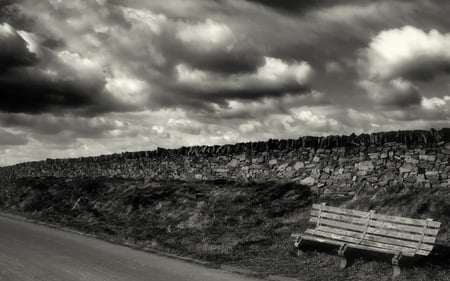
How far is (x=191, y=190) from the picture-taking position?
14539mm

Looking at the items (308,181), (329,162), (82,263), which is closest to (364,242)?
(329,162)

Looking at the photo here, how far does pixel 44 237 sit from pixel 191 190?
498cm

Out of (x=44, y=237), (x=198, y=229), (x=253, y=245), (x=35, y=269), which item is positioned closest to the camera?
(x=35, y=269)

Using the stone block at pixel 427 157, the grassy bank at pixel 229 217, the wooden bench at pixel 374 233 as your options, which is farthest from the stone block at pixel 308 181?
the stone block at pixel 427 157

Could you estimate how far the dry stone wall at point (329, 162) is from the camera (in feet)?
35.6

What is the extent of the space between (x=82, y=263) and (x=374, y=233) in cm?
541

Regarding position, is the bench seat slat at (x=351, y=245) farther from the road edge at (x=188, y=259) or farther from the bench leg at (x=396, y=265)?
the road edge at (x=188, y=259)

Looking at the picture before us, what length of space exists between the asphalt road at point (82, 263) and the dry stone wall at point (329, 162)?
5.17 m

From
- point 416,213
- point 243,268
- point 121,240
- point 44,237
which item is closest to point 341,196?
point 416,213

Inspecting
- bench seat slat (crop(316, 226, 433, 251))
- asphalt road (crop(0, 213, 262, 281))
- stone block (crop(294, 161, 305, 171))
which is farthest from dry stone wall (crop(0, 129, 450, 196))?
asphalt road (crop(0, 213, 262, 281))

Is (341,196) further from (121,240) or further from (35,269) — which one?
(35,269)

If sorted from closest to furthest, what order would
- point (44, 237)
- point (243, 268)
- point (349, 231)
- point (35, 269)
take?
point (35, 269), point (243, 268), point (349, 231), point (44, 237)

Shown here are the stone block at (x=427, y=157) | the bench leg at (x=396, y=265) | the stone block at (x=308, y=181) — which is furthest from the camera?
the stone block at (x=308, y=181)

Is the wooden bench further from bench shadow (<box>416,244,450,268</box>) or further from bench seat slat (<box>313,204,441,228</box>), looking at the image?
bench shadow (<box>416,244,450,268</box>)
